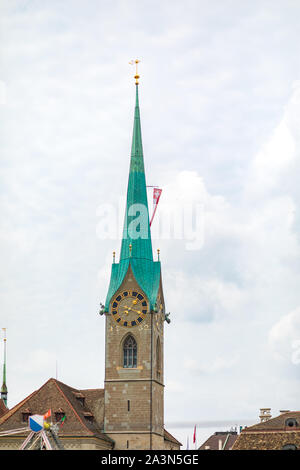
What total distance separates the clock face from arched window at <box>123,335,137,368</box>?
3.51ft

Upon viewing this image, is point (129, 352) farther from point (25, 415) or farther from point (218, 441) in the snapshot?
point (218, 441)

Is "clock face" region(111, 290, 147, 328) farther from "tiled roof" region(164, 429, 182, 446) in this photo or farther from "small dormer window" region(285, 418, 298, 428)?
"small dormer window" region(285, 418, 298, 428)

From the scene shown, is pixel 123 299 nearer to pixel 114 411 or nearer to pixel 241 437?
pixel 114 411

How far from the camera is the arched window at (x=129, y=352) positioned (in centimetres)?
6731

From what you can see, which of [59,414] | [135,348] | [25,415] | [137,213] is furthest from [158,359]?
[137,213]

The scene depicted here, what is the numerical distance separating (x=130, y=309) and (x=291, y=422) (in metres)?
13.5

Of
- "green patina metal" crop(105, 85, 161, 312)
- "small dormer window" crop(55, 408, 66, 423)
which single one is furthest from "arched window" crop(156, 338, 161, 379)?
"small dormer window" crop(55, 408, 66, 423)

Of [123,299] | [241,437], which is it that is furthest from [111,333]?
[241,437]

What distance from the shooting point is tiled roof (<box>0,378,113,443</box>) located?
63406 millimetres

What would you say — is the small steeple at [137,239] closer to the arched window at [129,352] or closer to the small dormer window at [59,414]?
the arched window at [129,352]

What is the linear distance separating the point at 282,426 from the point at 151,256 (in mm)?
15881

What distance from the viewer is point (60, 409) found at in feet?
211

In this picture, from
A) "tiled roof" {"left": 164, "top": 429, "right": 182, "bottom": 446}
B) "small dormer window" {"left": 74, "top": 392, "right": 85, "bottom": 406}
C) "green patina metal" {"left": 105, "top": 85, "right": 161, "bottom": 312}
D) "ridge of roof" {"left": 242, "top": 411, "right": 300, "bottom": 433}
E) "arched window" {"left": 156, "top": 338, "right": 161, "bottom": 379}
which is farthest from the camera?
"tiled roof" {"left": 164, "top": 429, "right": 182, "bottom": 446}

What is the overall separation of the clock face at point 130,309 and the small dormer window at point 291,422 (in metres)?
12.2
